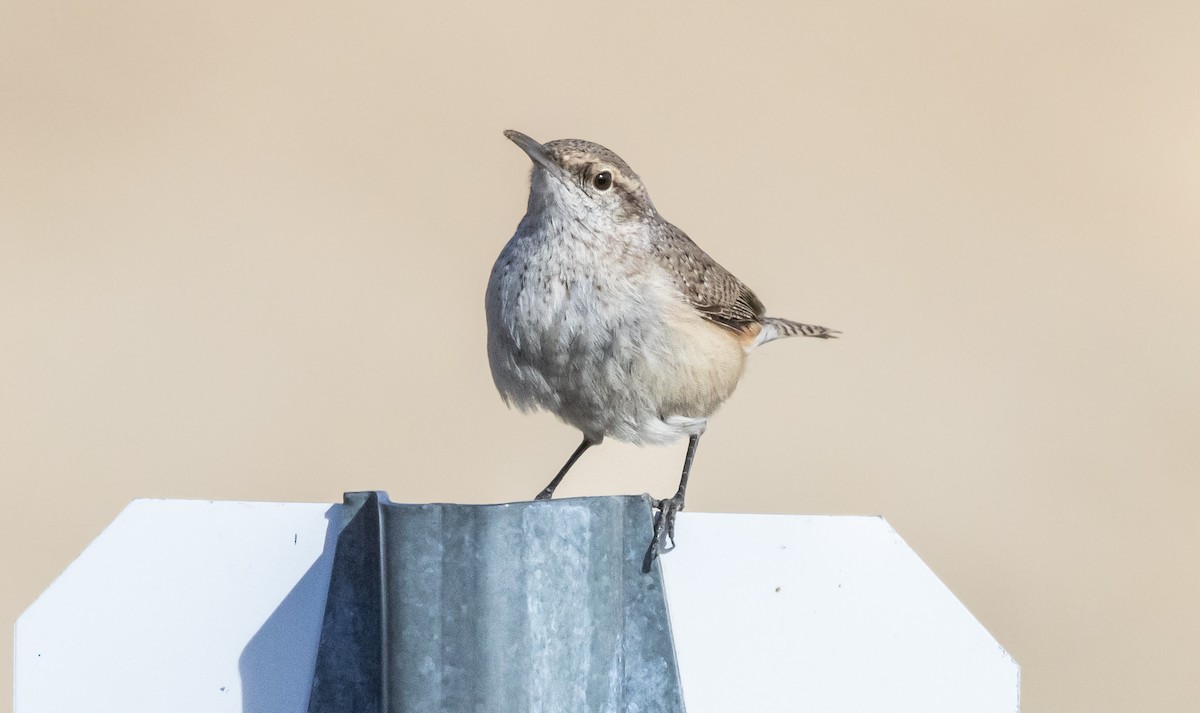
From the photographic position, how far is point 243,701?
2031mm

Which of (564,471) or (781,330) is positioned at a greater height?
(781,330)

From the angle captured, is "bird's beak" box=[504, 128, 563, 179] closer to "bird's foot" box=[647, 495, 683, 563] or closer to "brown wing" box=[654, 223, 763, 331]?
"brown wing" box=[654, 223, 763, 331]

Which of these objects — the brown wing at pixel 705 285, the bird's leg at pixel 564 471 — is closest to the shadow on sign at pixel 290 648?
the bird's leg at pixel 564 471

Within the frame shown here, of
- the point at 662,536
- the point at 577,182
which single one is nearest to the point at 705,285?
the point at 577,182

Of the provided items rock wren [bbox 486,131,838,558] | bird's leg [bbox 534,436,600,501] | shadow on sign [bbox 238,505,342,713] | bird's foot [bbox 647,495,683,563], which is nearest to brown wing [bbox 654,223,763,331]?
rock wren [bbox 486,131,838,558]

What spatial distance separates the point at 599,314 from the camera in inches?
137

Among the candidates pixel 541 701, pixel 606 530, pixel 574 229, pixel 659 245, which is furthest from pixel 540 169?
pixel 541 701

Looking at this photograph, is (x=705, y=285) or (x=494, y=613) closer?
(x=494, y=613)

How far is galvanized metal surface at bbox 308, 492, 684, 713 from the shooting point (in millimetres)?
1916

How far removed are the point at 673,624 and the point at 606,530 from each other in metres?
0.24

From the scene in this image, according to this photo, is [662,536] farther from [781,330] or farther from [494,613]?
[781,330]

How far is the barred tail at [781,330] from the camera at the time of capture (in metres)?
4.77

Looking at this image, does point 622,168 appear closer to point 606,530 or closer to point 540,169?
point 540,169

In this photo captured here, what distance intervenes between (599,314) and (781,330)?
63.4 inches
